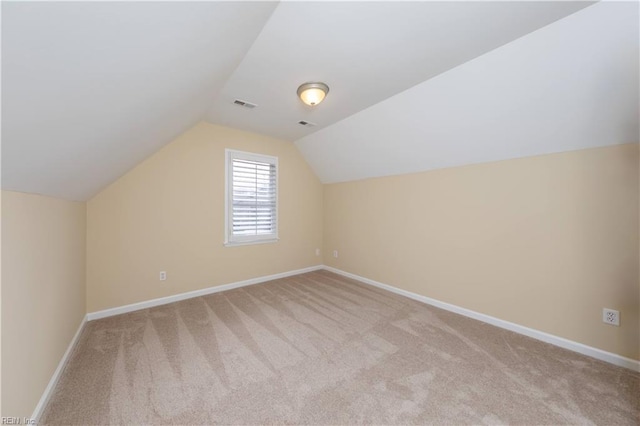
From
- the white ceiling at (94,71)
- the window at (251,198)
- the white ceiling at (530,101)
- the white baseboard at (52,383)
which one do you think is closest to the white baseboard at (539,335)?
the white ceiling at (530,101)

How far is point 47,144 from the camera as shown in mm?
1061

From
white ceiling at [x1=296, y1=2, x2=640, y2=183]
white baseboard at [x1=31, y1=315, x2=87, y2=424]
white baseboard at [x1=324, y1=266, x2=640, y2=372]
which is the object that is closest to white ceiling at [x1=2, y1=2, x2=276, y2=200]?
white baseboard at [x1=31, y1=315, x2=87, y2=424]

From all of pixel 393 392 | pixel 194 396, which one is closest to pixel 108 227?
pixel 194 396

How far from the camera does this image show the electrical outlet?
1.87 metres

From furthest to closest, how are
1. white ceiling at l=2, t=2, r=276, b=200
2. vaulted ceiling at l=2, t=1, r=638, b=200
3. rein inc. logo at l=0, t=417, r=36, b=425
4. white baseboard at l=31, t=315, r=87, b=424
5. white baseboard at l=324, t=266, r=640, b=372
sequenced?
white baseboard at l=324, t=266, r=640, b=372 → white baseboard at l=31, t=315, r=87, b=424 → rein inc. logo at l=0, t=417, r=36, b=425 → vaulted ceiling at l=2, t=1, r=638, b=200 → white ceiling at l=2, t=2, r=276, b=200

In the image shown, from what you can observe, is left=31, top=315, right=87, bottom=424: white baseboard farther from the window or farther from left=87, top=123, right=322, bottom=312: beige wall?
the window

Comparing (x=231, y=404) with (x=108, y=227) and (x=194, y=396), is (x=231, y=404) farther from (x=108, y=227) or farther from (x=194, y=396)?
(x=108, y=227)

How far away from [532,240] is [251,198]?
11.6ft

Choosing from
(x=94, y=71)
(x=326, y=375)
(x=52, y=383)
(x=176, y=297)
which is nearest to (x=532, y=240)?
(x=326, y=375)

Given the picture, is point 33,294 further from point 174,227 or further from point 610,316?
point 610,316

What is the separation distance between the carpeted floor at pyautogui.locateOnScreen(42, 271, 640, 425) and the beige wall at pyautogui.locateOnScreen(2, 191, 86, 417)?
0.28 m

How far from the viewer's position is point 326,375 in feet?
5.72

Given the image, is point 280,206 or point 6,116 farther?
point 280,206

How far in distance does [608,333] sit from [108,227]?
4878 millimetres
